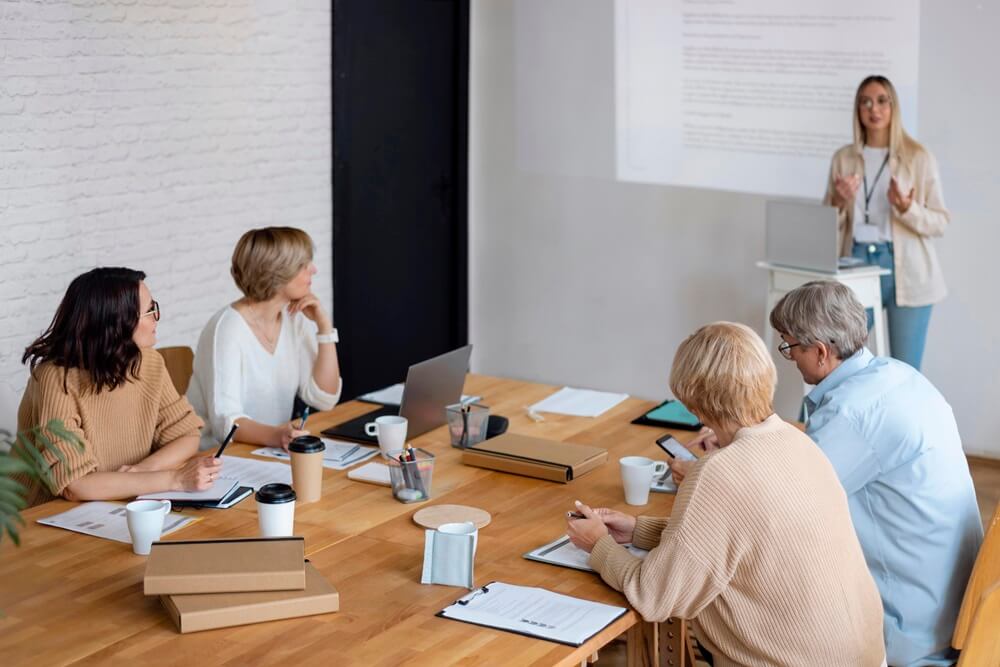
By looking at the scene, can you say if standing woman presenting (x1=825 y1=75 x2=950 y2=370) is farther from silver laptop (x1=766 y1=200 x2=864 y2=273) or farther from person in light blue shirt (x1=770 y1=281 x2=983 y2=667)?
person in light blue shirt (x1=770 y1=281 x2=983 y2=667)

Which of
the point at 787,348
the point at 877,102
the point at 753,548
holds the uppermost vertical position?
the point at 877,102

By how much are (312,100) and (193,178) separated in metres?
0.79

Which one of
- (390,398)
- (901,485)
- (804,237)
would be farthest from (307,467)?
(804,237)

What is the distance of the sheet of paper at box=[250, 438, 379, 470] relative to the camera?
2.83m

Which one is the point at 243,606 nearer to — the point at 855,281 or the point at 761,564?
the point at 761,564

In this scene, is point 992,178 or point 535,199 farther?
point 535,199

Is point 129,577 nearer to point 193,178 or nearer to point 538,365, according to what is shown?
point 193,178

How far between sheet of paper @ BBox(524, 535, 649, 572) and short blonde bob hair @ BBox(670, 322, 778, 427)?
0.32 m

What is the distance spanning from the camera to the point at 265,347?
3338mm

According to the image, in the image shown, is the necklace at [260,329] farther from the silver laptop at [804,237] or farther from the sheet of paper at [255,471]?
the silver laptop at [804,237]

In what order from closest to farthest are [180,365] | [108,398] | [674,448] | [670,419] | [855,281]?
[108,398] < [674,448] < [670,419] < [180,365] < [855,281]

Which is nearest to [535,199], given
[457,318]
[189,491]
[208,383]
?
[457,318]

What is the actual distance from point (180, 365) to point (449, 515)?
1.40 m

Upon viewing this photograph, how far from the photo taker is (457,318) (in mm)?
6465
